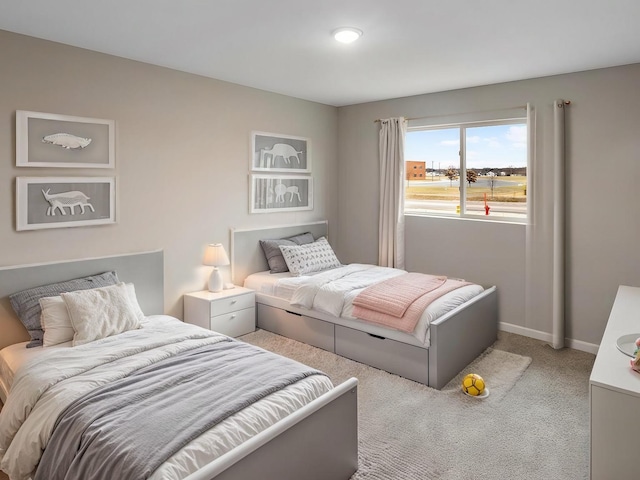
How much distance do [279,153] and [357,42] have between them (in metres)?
1.93

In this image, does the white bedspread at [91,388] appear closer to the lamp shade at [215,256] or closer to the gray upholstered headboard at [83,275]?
the gray upholstered headboard at [83,275]

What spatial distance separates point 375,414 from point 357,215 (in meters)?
2.98

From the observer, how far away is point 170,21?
2.69 metres

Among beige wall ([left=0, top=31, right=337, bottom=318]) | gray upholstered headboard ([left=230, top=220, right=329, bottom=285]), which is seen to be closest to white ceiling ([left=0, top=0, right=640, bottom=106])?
beige wall ([left=0, top=31, right=337, bottom=318])

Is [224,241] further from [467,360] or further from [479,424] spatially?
[479,424]

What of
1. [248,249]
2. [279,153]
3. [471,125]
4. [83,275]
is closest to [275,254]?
[248,249]

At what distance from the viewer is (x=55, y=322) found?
2.77 meters

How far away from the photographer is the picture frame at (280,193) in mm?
4598

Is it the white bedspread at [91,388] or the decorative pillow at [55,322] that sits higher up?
the decorative pillow at [55,322]

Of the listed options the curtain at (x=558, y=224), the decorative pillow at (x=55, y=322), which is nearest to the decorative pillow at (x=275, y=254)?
the decorative pillow at (x=55, y=322)

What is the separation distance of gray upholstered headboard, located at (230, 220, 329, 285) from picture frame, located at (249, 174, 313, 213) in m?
0.22

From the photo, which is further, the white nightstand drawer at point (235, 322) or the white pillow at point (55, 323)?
the white nightstand drawer at point (235, 322)

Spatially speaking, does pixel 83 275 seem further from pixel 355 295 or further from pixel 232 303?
pixel 355 295

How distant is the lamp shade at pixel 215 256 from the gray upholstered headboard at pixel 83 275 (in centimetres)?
43
